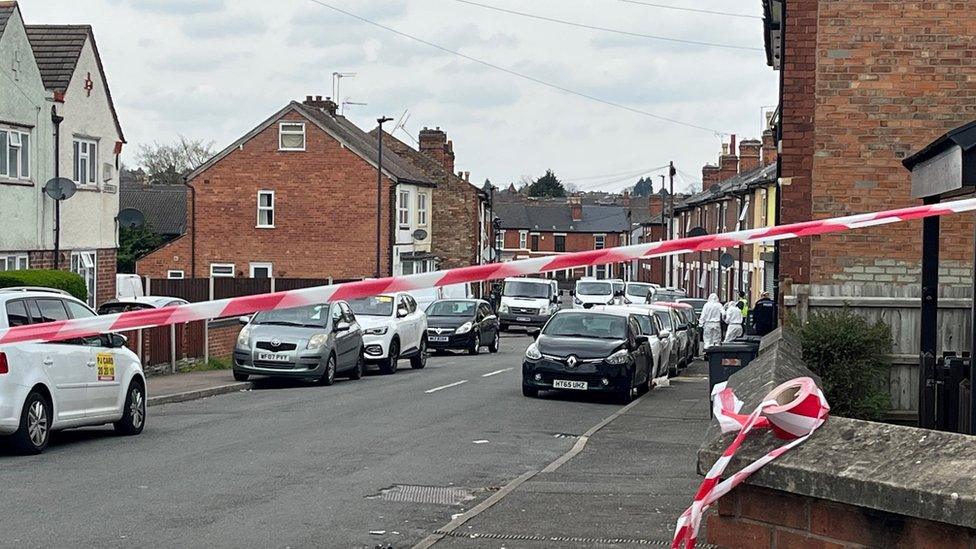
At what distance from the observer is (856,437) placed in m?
3.62

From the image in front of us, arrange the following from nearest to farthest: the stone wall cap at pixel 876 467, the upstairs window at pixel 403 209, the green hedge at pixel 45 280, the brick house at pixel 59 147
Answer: the stone wall cap at pixel 876 467 → the green hedge at pixel 45 280 → the brick house at pixel 59 147 → the upstairs window at pixel 403 209

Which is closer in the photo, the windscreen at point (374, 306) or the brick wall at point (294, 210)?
the windscreen at point (374, 306)

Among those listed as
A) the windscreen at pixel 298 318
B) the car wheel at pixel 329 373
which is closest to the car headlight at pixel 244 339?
the windscreen at pixel 298 318

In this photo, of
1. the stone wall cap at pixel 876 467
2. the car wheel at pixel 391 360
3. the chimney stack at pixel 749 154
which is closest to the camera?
the stone wall cap at pixel 876 467

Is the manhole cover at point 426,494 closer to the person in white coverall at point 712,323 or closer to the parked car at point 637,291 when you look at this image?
the person in white coverall at point 712,323

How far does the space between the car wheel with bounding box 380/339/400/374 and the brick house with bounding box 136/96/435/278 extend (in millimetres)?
23985

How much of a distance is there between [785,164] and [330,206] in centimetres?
3760

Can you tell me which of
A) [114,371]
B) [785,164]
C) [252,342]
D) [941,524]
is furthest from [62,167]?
[941,524]

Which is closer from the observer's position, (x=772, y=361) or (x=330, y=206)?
(x=772, y=361)

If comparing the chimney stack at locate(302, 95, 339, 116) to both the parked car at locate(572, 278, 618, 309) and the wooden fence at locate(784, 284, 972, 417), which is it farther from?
the wooden fence at locate(784, 284, 972, 417)

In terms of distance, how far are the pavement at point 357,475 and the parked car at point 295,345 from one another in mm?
2738

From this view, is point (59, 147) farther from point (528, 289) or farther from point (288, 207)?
point (528, 289)

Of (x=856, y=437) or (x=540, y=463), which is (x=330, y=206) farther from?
(x=856, y=437)

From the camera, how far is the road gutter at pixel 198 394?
62.1ft
